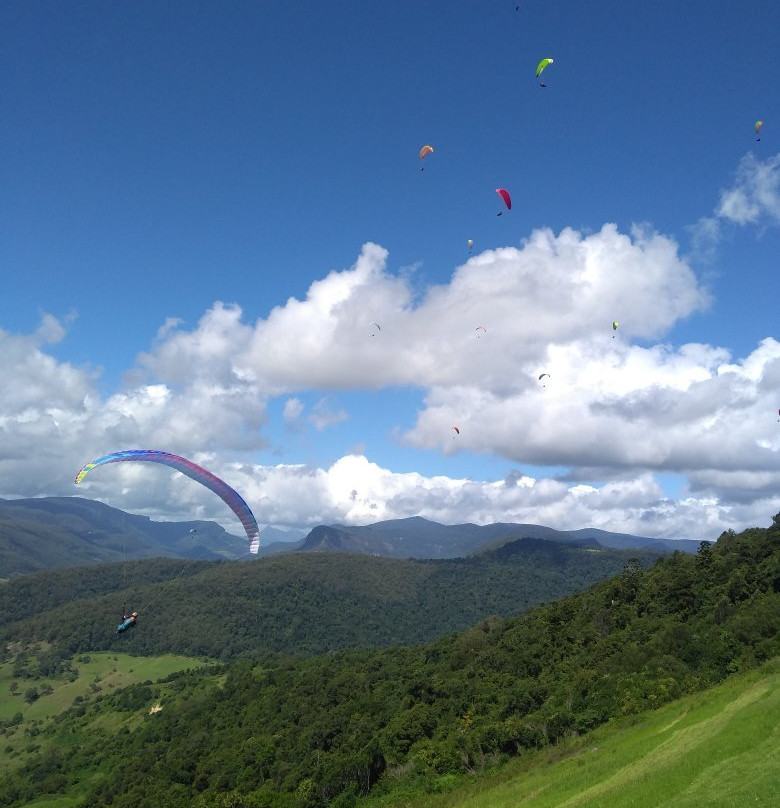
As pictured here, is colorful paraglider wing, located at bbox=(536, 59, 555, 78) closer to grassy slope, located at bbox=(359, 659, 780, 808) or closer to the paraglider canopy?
the paraglider canopy

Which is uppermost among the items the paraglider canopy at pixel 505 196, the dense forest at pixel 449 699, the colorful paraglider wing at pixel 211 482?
the paraglider canopy at pixel 505 196

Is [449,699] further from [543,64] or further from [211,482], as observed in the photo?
[543,64]

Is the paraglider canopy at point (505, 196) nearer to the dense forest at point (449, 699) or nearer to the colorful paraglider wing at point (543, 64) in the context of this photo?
the colorful paraglider wing at point (543, 64)

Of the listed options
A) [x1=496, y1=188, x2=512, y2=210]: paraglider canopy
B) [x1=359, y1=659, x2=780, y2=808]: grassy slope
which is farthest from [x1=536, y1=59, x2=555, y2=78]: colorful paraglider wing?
[x1=359, y1=659, x2=780, y2=808]: grassy slope

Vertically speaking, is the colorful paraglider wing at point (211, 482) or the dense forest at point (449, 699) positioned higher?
the colorful paraglider wing at point (211, 482)

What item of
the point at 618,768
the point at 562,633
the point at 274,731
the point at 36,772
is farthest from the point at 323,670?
the point at 618,768

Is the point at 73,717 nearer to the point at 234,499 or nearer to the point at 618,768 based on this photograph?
the point at 234,499

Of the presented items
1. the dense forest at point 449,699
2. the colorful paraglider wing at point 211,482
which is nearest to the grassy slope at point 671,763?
the dense forest at point 449,699

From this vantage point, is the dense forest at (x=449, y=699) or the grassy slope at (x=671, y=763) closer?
the grassy slope at (x=671, y=763)
